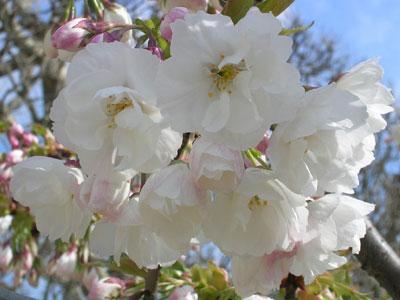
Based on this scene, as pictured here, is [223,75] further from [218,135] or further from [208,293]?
[208,293]

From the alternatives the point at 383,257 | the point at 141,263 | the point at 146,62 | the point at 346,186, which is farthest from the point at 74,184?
the point at 383,257

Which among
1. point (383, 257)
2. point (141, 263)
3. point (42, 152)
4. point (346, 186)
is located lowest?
point (42, 152)

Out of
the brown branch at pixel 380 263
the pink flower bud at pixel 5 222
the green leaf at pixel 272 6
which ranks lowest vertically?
the pink flower bud at pixel 5 222

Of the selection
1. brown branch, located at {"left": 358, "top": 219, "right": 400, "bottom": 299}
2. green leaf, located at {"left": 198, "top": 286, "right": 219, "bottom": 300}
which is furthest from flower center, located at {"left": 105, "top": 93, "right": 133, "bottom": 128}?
brown branch, located at {"left": 358, "top": 219, "right": 400, "bottom": 299}

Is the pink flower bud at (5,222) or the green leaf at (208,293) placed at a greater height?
the green leaf at (208,293)

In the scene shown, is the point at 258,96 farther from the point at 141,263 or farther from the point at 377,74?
the point at 141,263

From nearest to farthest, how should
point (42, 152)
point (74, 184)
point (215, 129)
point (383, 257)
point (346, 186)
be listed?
1. point (215, 129)
2. point (346, 186)
3. point (74, 184)
4. point (383, 257)
5. point (42, 152)

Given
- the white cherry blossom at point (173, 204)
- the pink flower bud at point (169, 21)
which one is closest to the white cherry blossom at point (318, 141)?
the white cherry blossom at point (173, 204)

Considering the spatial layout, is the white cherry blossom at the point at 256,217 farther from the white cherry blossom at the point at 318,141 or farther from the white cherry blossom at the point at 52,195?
the white cherry blossom at the point at 52,195
